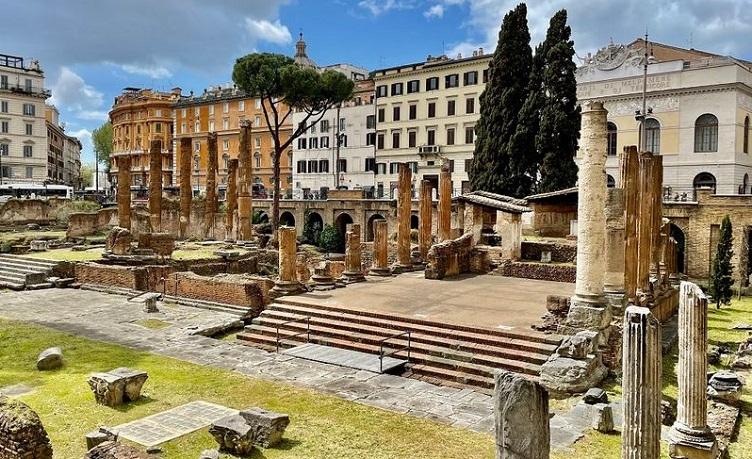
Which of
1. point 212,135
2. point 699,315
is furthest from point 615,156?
point 699,315

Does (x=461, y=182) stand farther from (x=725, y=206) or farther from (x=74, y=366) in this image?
(x=74, y=366)

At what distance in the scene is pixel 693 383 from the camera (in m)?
7.94

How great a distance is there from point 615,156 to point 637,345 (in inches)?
1422

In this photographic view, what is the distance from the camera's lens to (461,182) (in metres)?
49.6

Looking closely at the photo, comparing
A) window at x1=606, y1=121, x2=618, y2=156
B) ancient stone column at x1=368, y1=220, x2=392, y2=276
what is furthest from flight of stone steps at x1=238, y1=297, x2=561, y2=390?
window at x1=606, y1=121, x2=618, y2=156

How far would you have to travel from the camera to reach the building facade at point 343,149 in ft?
184

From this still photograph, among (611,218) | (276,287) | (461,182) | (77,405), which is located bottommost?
(77,405)

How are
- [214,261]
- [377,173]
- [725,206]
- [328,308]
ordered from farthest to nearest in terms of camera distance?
[377,173]
[725,206]
[214,261]
[328,308]

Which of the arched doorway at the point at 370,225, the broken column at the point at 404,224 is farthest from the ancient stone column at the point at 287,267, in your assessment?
the arched doorway at the point at 370,225

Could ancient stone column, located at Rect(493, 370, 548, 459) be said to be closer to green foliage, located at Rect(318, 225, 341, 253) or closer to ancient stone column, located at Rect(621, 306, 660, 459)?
ancient stone column, located at Rect(621, 306, 660, 459)

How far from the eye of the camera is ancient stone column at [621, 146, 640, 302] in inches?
572

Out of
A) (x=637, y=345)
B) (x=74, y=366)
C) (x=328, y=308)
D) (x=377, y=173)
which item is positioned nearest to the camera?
(x=637, y=345)

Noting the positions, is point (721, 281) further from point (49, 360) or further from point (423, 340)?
point (49, 360)

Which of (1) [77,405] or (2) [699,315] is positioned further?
(1) [77,405]
